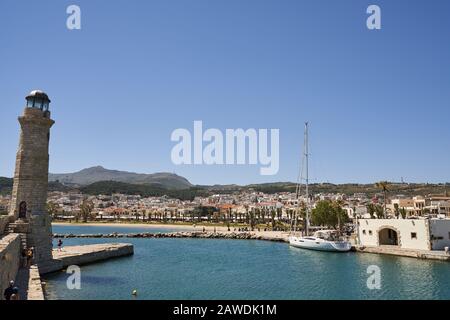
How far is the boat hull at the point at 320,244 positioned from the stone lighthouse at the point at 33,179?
1223 inches

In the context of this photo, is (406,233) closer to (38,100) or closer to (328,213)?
(328,213)

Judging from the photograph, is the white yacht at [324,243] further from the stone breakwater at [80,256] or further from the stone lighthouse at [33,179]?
the stone lighthouse at [33,179]

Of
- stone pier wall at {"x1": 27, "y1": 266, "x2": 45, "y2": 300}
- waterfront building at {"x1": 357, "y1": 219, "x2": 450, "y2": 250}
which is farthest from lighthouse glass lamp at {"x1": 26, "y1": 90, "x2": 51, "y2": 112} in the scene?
waterfront building at {"x1": 357, "y1": 219, "x2": 450, "y2": 250}

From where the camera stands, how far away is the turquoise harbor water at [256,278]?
70.6ft

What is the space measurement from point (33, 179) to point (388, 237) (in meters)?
39.5

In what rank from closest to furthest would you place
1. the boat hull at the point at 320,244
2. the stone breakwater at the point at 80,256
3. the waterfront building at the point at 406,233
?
the stone breakwater at the point at 80,256 → the waterfront building at the point at 406,233 → the boat hull at the point at 320,244

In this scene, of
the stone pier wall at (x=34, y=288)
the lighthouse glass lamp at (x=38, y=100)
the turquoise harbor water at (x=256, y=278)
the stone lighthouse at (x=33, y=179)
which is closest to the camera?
the stone pier wall at (x=34, y=288)

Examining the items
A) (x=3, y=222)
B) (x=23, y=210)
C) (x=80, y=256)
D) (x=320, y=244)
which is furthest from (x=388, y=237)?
(x=3, y=222)

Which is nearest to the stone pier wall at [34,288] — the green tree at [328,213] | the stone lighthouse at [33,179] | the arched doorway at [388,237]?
the stone lighthouse at [33,179]

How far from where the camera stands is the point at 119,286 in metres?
23.5

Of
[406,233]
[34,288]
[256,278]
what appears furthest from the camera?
→ [406,233]

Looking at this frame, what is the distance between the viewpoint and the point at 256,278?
90.2 feet
